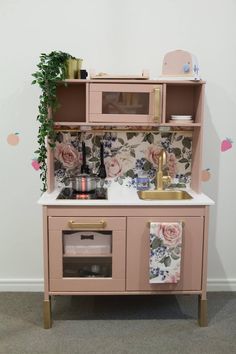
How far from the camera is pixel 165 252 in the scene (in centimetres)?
257

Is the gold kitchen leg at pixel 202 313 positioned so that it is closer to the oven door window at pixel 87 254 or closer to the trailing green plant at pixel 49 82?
the oven door window at pixel 87 254

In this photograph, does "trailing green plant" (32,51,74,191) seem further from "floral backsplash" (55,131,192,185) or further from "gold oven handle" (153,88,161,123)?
"gold oven handle" (153,88,161,123)

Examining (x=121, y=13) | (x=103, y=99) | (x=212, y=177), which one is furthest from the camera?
(x=212, y=177)

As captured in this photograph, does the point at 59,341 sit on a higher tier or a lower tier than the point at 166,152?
lower

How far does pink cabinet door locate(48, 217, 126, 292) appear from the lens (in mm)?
2570

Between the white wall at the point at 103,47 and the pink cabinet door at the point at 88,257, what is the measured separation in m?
0.65

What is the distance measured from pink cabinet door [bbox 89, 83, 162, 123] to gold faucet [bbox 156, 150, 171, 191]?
0.35 m

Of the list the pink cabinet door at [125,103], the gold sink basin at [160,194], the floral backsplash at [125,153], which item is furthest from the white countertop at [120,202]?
the pink cabinet door at [125,103]

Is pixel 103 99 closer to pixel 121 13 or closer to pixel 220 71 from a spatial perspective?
pixel 121 13

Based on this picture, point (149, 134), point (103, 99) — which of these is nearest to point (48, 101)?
point (103, 99)

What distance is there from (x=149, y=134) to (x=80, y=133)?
0.52 m

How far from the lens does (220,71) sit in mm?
3006

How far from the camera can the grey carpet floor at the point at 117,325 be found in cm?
240

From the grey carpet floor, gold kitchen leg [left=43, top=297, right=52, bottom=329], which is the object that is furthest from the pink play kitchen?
the grey carpet floor
